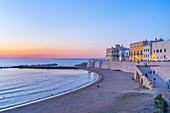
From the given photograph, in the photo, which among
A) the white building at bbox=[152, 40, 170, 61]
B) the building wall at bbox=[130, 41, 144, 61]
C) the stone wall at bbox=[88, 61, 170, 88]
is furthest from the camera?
the building wall at bbox=[130, 41, 144, 61]

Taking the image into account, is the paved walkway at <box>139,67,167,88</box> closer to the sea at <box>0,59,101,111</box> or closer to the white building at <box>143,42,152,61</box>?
the sea at <box>0,59,101,111</box>

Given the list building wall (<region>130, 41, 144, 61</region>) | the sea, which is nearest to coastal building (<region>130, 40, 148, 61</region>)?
building wall (<region>130, 41, 144, 61</region>)

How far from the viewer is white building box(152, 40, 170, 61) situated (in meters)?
57.9

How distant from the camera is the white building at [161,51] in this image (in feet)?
190

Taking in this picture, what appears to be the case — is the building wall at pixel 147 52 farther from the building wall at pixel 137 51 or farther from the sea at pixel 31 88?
the sea at pixel 31 88

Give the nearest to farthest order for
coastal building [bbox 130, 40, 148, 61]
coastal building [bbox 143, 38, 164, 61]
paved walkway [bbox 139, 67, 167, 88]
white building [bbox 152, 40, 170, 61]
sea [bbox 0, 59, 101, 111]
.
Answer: sea [bbox 0, 59, 101, 111]
paved walkway [bbox 139, 67, 167, 88]
white building [bbox 152, 40, 170, 61]
coastal building [bbox 143, 38, 164, 61]
coastal building [bbox 130, 40, 148, 61]

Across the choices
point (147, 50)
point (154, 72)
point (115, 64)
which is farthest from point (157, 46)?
point (154, 72)

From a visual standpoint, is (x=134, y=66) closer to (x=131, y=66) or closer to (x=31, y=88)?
(x=131, y=66)

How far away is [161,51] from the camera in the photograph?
2398 inches

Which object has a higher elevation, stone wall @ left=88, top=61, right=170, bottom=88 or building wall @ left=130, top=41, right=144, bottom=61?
building wall @ left=130, top=41, right=144, bottom=61

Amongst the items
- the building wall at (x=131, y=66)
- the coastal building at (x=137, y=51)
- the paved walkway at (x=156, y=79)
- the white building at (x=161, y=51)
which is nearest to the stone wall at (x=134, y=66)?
the building wall at (x=131, y=66)

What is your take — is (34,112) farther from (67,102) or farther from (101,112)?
(101,112)

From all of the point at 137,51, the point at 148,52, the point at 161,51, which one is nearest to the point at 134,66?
the point at 161,51

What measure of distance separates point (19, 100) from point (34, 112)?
29.0 ft
